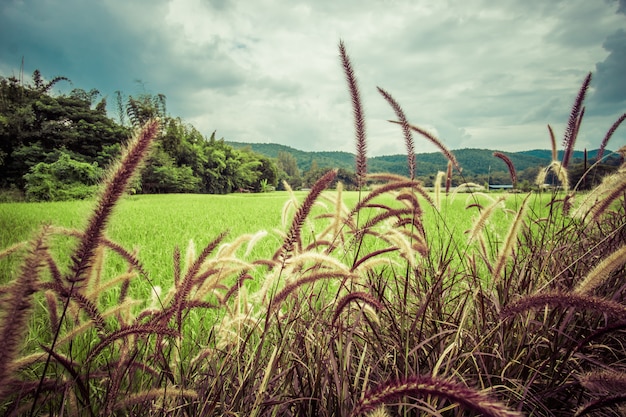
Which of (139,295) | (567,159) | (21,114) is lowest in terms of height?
(139,295)

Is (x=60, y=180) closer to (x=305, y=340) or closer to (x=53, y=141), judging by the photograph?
(x=53, y=141)

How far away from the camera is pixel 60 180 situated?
7781mm

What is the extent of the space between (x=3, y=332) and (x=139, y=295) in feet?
8.94

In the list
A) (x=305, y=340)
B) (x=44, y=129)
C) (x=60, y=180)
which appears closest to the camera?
(x=305, y=340)

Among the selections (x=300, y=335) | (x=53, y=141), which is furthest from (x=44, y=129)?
(x=300, y=335)

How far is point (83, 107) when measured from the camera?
7.73 meters

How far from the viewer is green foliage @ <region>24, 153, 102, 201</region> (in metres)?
7.36

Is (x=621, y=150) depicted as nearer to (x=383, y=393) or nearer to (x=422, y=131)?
(x=422, y=131)

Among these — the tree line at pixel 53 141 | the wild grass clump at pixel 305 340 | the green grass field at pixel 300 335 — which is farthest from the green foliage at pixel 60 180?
the wild grass clump at pixel 305 340

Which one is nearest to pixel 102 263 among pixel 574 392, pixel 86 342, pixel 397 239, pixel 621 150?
pixel 86 342

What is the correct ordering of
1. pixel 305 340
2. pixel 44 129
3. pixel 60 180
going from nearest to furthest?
pixel 305 340
pixel 44 129
pixel 60 180

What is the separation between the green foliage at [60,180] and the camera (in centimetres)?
736

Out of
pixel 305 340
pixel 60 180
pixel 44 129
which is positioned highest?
pixel 44 129

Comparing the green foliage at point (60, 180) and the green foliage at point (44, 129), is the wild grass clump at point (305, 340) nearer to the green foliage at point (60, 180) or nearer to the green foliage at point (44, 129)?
the green foliage at point (44, 129)
